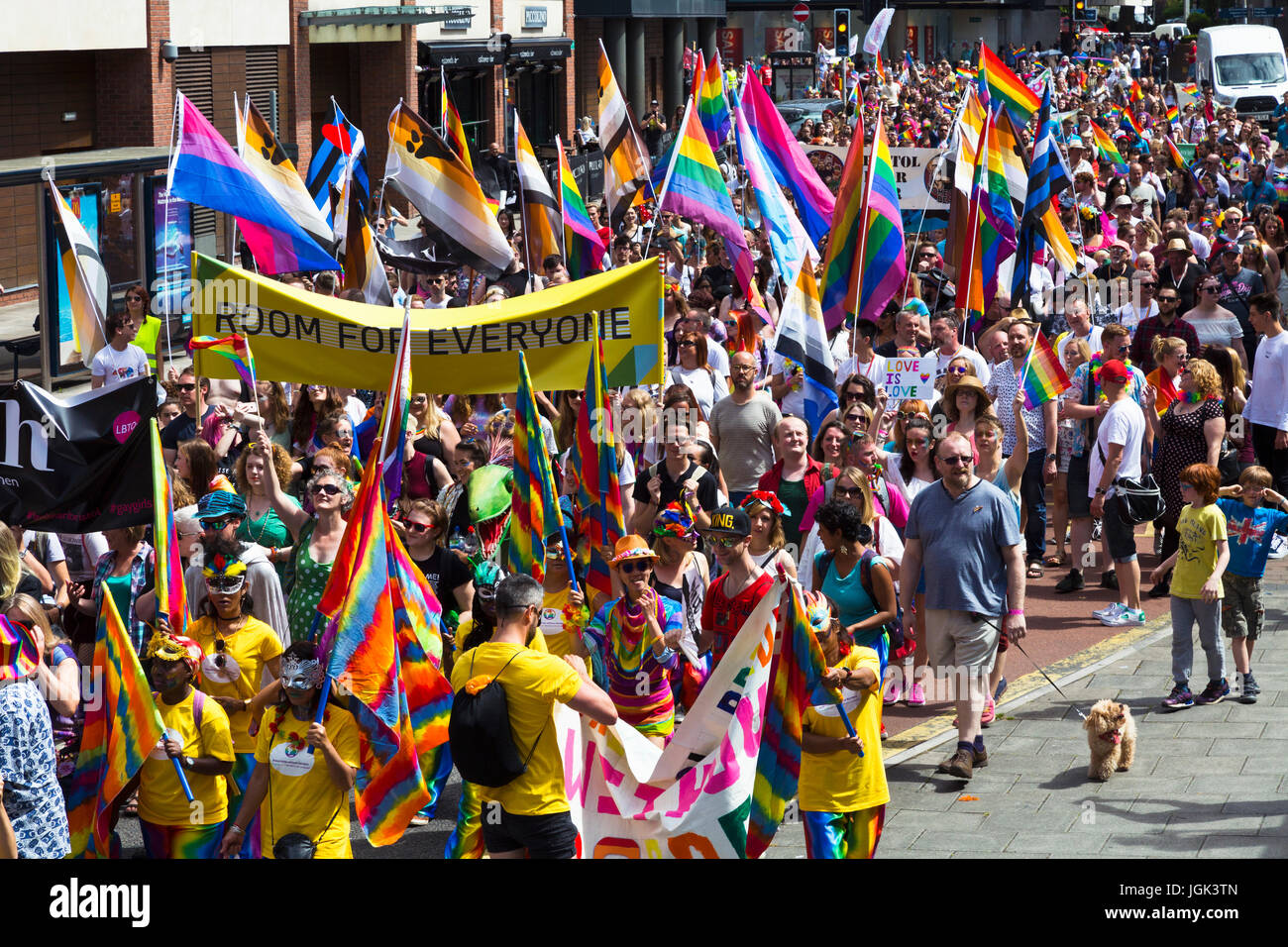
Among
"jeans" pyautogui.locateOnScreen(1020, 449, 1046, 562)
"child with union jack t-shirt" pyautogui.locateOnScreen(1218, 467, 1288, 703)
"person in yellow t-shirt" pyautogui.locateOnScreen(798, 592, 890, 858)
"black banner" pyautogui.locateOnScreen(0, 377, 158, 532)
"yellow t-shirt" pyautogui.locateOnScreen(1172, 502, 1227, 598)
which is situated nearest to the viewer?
"person in yellow t-shirt" pyautogui.locateOnScreen(798, 592, 890, 858)

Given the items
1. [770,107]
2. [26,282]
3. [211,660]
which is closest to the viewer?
[211,660]

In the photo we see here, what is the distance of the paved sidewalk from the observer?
6809mm

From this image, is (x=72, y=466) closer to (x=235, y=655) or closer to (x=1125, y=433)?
(x=235, y=655)

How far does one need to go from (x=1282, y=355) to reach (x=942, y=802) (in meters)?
5.60

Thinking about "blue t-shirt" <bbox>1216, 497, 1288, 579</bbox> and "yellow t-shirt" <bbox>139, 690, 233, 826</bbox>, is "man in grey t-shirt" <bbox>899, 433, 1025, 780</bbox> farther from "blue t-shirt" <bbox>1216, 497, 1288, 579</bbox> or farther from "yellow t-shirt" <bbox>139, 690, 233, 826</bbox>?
"yellow t-shirt" <bbox>139, 690, 233, 826</bbox>

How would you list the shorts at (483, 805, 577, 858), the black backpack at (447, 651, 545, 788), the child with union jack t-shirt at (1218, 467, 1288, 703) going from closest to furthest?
the black backpack at (447, 651, 545, 788) → the shorts at (483, 805, 577, 858) → the child with union jack t-shirt at (1218, 467, 1288, 703)

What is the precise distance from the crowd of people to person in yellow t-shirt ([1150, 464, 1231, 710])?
0.02 m

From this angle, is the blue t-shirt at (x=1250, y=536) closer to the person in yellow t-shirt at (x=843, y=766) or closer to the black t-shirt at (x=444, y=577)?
the person in yellow t-shirt at (x=843, y=766)

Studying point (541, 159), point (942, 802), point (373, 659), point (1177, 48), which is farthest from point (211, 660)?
point (1177, 48)

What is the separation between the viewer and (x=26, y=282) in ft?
84.1

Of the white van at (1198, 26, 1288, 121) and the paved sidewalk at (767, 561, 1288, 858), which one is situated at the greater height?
the white van at (1198, 26, 1288, 121)

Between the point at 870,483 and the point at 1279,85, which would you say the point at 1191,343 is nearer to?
the point at 870,483

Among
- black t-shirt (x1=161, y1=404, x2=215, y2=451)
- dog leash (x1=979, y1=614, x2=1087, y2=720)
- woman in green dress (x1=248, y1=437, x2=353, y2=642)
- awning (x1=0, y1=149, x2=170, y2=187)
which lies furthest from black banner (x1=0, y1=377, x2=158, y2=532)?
awning (x1=0, y1=149, x2=170, y2=187)

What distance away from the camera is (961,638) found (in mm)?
7832
